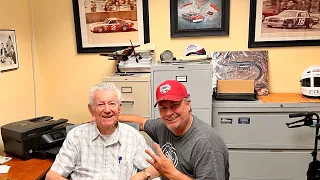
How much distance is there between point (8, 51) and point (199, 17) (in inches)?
71.5

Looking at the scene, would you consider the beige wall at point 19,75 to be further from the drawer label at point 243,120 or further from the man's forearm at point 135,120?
the drawer label at point 243,120

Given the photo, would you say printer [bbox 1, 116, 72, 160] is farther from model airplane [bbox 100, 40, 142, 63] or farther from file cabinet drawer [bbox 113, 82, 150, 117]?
model airplane [bbox 100, 40, 142, 63]

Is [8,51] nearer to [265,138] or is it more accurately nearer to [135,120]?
[135,120]

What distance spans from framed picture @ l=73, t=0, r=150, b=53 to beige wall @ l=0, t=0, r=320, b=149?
0.08m

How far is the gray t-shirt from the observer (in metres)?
1.35

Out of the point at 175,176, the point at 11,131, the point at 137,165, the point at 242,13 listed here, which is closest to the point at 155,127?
the point at 137,165

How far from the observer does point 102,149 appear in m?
1.77

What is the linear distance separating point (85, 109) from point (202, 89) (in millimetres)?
1418

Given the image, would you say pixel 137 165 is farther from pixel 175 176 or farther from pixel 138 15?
pixel 138 15

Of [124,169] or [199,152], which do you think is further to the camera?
[124,169]

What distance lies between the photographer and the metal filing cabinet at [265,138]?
2.40 meters

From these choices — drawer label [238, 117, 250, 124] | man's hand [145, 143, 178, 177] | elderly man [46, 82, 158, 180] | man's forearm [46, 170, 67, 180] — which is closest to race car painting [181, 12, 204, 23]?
drawer label [238, 117, 250, 124]

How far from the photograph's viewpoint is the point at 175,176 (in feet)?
4.47

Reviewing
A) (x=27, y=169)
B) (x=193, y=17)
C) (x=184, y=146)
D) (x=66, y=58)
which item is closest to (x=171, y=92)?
(x=184, y=146)
